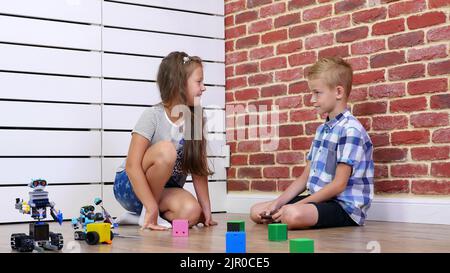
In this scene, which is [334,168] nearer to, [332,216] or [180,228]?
[332,216]

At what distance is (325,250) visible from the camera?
8.04 ft

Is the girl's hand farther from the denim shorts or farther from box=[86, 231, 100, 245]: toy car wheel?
box=[86, 231, 100, 245]: toy car wheel

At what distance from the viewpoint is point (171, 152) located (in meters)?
3.38

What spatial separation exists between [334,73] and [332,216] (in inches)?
29.4

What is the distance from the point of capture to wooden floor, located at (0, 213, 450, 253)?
253cm

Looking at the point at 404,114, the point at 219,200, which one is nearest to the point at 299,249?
the point at 404,114

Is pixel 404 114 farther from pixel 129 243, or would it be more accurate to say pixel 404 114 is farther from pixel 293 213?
pixel 129 243

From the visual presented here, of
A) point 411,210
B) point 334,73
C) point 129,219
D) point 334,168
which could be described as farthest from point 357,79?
point 129,219

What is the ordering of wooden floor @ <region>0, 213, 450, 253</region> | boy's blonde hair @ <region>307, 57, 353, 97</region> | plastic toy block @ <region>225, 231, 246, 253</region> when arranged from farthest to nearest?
1. boy's blonde hair @ <region>307, 57, 353, 97</region>
2. wooden floor @ <region>0, 213, 450, 253</region>
3. plastic toy block @ <region>225, 231, 246, 253</region>

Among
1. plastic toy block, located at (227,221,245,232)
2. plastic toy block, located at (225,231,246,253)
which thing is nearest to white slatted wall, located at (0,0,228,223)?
plastic toy block, located at (227,221,245,232)

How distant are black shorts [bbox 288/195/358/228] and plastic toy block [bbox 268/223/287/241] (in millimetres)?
554

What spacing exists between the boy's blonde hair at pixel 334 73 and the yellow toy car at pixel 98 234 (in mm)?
1434

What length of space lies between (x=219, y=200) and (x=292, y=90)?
95 cm

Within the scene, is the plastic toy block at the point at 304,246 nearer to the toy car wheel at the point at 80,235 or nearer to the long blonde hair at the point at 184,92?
the toy car wheel at the point at 80,235
